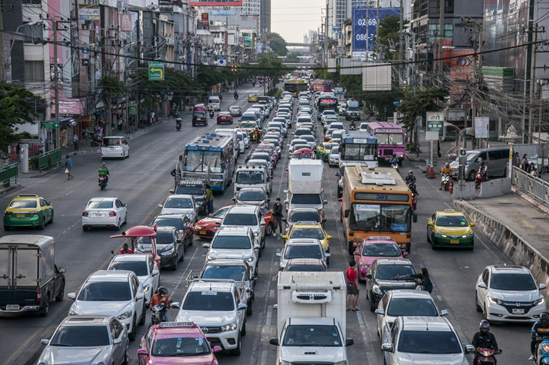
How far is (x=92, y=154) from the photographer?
74.2 m

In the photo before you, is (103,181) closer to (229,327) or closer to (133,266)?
(133,266)

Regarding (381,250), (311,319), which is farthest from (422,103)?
(311,319)

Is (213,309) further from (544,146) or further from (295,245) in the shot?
(544,146)

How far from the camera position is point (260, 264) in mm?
35188

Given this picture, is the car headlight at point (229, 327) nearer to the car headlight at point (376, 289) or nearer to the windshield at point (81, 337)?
the windshield at point (81, 337)

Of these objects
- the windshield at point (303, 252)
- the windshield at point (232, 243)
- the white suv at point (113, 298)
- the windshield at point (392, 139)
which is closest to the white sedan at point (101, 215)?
the windshield at point (232, 243)

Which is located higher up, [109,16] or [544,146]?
[109,16]

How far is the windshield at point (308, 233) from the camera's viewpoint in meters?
34.2

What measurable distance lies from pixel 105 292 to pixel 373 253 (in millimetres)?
10275

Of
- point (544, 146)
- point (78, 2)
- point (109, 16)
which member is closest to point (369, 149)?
point (544, 146)

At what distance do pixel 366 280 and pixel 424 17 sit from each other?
89.6 m

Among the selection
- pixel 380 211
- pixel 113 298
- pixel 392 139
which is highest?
pixel 392 139

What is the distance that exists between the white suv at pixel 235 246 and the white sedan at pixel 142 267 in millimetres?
2914

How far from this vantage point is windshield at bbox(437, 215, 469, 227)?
3828 cm
